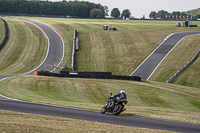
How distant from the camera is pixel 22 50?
7138 cm

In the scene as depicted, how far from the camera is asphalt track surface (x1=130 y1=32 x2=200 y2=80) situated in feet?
193

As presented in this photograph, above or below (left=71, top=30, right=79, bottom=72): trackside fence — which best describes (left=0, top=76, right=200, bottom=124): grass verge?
below

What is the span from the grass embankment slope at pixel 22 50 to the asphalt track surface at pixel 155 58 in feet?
72.5

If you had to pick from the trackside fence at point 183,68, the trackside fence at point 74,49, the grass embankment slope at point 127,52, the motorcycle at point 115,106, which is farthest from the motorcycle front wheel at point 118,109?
the trackside fence at point 74,49

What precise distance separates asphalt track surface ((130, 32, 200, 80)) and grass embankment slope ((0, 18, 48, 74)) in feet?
72.5

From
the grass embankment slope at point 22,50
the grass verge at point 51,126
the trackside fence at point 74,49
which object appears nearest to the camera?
the grass verge at point 51,126

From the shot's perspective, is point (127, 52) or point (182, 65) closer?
point (182, 65)

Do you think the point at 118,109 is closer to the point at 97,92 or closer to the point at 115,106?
the point at 115,106

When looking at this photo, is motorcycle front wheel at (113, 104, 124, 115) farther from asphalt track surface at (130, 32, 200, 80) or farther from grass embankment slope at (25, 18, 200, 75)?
grass embankment slope at (25, 18, 200, 75)

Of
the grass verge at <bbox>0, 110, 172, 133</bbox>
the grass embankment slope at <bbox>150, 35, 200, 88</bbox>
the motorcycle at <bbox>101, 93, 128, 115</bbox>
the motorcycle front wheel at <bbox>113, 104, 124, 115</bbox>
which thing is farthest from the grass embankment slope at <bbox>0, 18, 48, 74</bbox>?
the grass verge at <bbox>0, 110, 172, 133</bbox>

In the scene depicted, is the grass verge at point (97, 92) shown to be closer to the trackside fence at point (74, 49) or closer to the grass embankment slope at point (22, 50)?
the trackside fence at point (74, 49)

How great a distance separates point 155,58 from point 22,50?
102ft

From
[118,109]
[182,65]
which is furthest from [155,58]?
[118,109]

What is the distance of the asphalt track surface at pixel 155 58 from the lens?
58844mm
